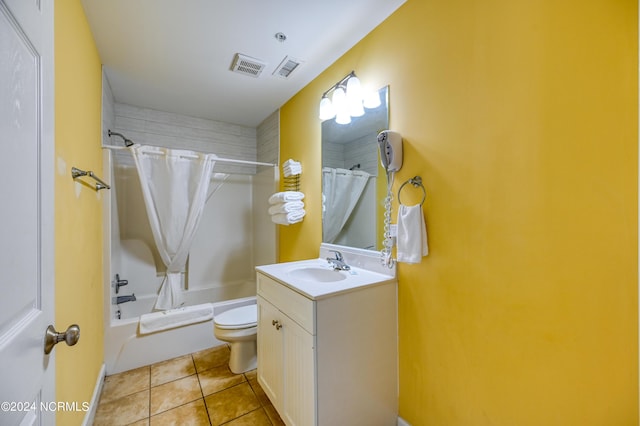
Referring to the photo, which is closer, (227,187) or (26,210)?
(26,210)

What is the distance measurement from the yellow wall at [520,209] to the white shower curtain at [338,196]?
376 mm

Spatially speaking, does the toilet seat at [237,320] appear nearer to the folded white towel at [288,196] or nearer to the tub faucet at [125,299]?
the folded white towel at [288,196]

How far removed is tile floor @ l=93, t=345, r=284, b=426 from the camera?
1509 millimetres

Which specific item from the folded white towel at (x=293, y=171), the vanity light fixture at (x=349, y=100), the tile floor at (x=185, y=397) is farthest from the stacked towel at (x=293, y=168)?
the tile floor at (x=185, y=397)

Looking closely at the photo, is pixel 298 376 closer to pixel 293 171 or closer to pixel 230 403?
pixel 230 403

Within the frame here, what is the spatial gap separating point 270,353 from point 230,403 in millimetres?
456

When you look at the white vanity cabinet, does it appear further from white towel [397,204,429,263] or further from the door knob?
the door knob

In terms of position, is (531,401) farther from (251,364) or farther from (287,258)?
(287,258)

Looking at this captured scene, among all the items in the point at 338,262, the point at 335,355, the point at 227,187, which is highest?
the point at 227,187

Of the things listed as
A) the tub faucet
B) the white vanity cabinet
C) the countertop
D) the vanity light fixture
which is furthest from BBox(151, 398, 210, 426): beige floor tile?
the vanity light fixture

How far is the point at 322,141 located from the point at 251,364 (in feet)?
5.89

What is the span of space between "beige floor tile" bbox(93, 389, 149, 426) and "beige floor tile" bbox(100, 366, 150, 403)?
53mm

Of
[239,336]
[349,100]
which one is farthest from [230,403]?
[349,100]

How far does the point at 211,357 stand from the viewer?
2141 millimetres
